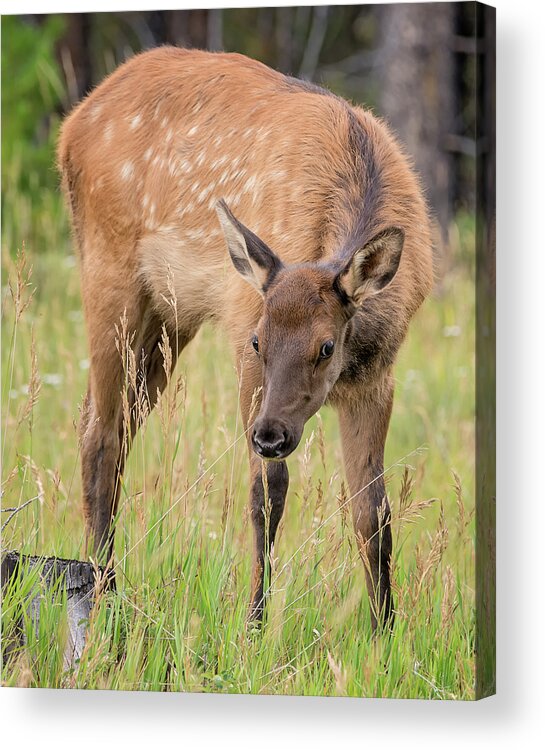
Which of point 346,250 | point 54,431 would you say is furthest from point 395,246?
point 54,431

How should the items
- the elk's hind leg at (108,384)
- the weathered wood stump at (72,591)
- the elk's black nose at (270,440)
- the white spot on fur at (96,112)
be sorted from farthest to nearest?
the white spot on fur at (96,112) < the elk's hind leg at (108,384) < the weathered wood stump at (72,591) < the elk's black nose at (270,440)

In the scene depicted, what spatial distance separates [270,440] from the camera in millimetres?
3963

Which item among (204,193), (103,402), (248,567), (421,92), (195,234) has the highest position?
(204,193)

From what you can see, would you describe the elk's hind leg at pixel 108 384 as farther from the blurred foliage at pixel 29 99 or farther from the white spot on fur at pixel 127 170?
the blurred foliage at pixel 29 99

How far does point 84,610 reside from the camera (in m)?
4.52

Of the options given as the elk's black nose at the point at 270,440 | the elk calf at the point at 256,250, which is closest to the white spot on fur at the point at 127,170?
the elk calf at the point at 256,250

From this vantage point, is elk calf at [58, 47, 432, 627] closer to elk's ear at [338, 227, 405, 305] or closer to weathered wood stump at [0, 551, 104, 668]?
elk's ear at [338, 227, 405, 305]

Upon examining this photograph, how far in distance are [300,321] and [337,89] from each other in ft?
7.58

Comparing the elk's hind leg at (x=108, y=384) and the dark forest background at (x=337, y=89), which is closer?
the dark forest background at (x=337, y=89)

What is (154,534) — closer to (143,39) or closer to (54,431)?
(54,431)

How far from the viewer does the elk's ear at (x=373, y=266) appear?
4.10 m

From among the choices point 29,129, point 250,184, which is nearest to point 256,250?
point 250,184

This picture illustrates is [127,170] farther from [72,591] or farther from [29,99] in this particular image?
[72,591]

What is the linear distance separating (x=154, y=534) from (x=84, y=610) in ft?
1.00
